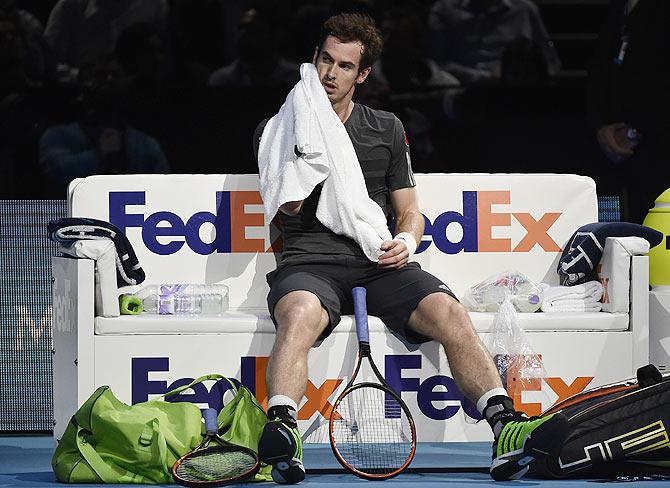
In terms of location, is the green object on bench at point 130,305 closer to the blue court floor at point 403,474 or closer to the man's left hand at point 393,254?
the blue court floor at point 403,474

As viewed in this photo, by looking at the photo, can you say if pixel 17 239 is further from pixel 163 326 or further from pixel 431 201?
pixel 431 201

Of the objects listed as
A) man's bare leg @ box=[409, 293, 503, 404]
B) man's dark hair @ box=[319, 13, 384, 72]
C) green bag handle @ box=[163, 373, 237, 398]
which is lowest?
green bag handle @ box=[163, 373, 237, 398]

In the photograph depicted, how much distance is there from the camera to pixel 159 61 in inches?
320

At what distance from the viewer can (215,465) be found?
4758mm

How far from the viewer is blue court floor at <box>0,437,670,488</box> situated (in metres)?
4.81

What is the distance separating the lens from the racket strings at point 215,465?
471 cm

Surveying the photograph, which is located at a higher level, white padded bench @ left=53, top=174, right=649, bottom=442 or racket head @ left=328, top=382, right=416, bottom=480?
white padded bench @ left=53, top=174, right=649, bottom=442

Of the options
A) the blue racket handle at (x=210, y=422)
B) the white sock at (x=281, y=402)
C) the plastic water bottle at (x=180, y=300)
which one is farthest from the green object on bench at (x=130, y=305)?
the white sock at (x=281, y=402)

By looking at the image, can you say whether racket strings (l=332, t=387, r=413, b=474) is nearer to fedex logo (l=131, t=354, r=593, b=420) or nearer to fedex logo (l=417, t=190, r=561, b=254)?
fedex logo (l=131, t=354, r=593, b=420)

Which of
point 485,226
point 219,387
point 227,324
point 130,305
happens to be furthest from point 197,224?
point 485,226

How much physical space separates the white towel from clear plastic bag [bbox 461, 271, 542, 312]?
43 cm

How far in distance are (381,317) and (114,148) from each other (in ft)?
9.20

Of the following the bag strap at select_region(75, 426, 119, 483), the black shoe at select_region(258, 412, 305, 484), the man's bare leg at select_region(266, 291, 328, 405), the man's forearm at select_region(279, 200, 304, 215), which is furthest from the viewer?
the man's forearm at select_region(279, 200, 304, 215)

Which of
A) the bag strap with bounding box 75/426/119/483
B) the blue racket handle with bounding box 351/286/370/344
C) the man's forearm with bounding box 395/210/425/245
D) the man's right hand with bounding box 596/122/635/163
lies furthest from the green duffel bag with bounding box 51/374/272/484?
the man's right hand with bounding box 596/122/635/163
